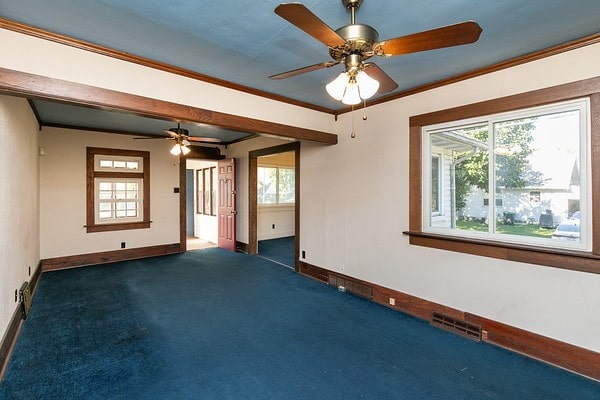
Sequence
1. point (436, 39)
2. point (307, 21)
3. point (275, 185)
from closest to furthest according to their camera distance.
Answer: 1. point (307, 21)
2. point (436, 39)
3. point (275, 185)

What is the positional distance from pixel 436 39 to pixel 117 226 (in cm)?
636

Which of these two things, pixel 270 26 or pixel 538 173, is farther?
pixel 538 173

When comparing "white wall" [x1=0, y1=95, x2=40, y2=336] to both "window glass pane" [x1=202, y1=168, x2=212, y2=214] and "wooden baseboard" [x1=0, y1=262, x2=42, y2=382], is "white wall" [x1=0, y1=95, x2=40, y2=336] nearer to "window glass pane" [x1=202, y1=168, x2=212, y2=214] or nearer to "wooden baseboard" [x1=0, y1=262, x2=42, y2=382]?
"wooden baseboard" [x1=0, y1=262, x2=42, y2=382]

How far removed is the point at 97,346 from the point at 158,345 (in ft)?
1.84

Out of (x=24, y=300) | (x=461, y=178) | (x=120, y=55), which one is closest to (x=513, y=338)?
(x=461, y=178)

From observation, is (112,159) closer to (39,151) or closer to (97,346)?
(39,151)

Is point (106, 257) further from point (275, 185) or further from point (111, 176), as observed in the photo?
point (275, 185)

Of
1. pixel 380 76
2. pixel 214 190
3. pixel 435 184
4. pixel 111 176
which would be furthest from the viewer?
pixel 214 190

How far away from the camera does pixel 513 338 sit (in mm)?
2715

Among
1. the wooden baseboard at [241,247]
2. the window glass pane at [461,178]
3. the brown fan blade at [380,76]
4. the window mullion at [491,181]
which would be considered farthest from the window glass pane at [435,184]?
the wooden baseboard at [241,247]

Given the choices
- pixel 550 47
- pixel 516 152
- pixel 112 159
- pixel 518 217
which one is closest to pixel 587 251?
pixel 518 217

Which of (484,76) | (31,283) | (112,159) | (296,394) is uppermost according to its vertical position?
(484,76)

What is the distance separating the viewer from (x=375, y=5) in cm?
192

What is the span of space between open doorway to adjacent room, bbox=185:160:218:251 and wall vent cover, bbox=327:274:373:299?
13.4ft
